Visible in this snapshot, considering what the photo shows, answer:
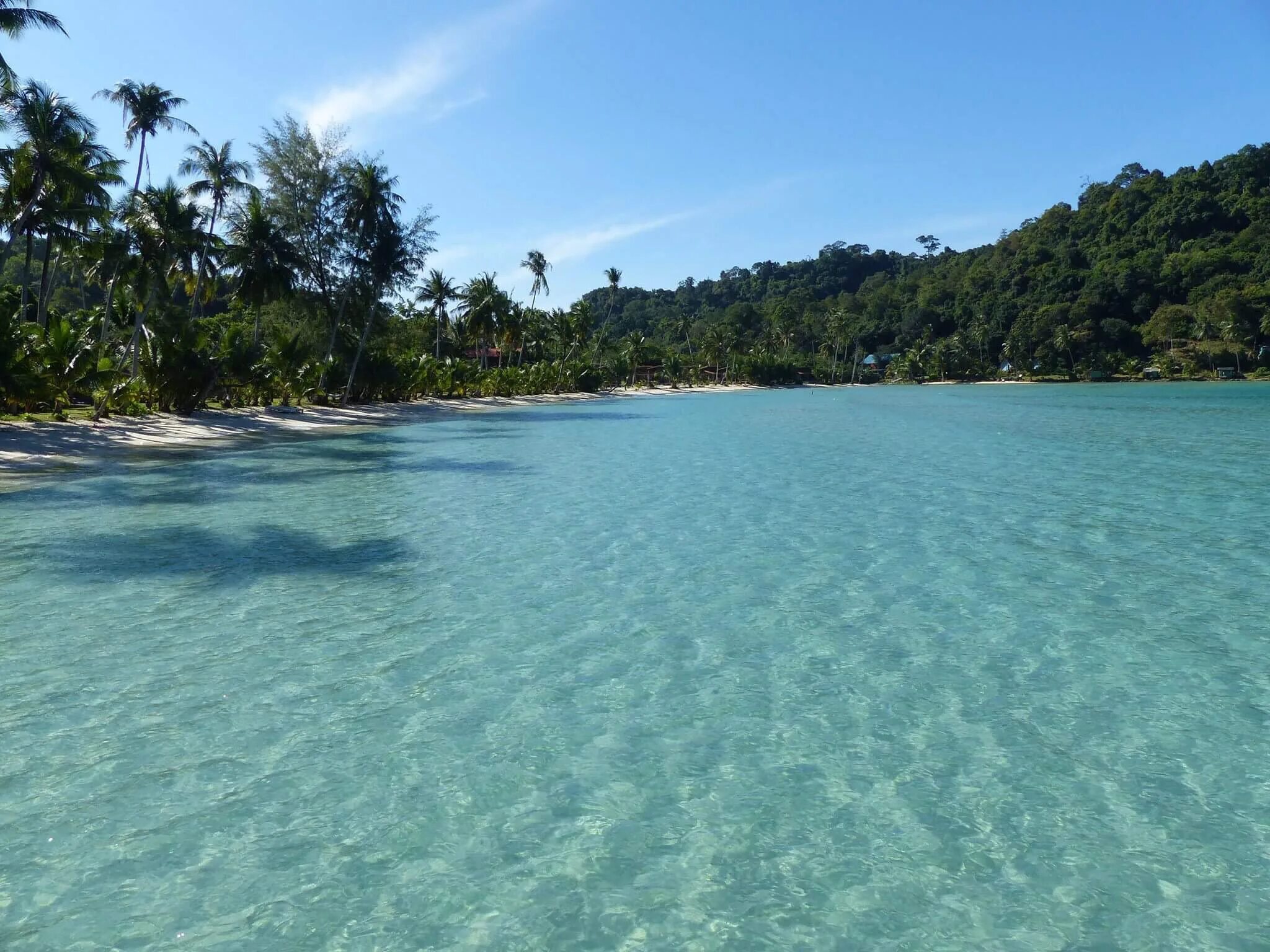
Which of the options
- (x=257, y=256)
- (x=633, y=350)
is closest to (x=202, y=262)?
(x=257, y=256)

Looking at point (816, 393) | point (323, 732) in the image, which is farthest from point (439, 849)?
point (816, 393)

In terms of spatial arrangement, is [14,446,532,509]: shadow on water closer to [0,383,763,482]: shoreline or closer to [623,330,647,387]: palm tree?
[0,383,763,482]: shoreline

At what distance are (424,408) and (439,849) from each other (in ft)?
147

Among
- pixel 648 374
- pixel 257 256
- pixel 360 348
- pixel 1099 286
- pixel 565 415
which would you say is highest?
pixel 1099 286

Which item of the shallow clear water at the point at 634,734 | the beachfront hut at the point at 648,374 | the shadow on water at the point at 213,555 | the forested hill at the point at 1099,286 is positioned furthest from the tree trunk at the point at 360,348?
the forested hill at the point at 1099,286

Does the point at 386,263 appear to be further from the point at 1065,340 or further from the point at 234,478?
the point at 1065,340

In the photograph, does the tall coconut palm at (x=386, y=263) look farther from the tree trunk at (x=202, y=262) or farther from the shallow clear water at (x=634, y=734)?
the shallow clear water at (x=634, y=734)

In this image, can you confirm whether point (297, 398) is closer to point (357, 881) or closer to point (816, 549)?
point (816, 549)

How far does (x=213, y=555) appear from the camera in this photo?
35.6 ft

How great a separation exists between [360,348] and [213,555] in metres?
33.7

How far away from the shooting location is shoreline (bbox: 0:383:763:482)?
20.2 metres

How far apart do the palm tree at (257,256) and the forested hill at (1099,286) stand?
88.1 meters

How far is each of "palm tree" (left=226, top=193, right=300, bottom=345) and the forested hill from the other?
289ft

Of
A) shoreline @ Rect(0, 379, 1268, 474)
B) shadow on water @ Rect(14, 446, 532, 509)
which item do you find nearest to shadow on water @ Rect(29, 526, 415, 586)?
shadow on water @ Rect(14, 446, 532, 509)
